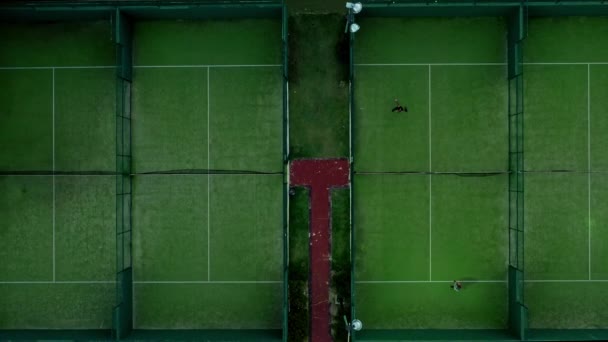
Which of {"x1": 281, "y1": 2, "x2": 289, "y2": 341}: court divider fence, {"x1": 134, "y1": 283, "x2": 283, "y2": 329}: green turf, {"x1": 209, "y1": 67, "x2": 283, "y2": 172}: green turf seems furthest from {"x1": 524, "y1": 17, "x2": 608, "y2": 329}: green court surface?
{"x1": 134, "y1": 283, "x2": 283, "y2": 329}: green turf

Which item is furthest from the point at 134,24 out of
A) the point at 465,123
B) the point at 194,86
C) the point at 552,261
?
the point at 552,261

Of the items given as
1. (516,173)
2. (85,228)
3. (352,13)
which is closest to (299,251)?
(85,228)

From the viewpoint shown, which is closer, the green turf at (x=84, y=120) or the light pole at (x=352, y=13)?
the light pole at (x=352, y=13)

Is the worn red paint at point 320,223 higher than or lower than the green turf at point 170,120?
lower

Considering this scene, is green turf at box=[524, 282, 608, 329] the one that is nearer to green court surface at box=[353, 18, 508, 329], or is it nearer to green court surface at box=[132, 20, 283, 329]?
green court surface at box=[353, 18, 508, 329]

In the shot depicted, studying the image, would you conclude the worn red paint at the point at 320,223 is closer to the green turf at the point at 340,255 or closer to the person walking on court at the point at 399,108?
the green turf at the point at 340,255

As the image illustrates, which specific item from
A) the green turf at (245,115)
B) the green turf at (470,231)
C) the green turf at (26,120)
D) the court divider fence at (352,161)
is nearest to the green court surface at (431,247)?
the green turf at (470,231)

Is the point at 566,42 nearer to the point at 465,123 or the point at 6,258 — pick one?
the point at 465,123

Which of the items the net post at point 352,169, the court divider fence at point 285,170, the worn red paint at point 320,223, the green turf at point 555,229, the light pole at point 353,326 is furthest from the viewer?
the worn red paint at point 320,223

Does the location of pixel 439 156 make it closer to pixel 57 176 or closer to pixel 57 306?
pixel 57 176
